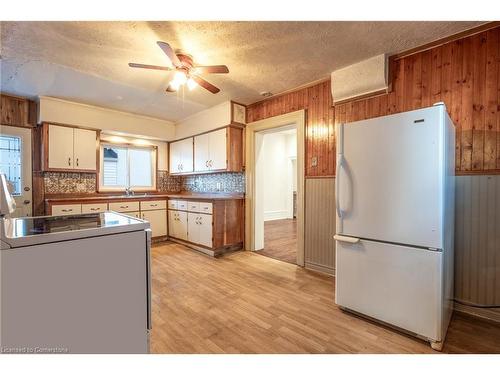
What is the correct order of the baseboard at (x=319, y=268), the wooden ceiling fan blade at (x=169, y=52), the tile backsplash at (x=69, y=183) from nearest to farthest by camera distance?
the wooden ceiling fan blade at (x=169, y=52) < the baseboard at (x=319, y=268) < the tile backsplash at (x=69, y=183)

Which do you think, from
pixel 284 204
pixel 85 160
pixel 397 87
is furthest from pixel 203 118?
pixel 284 204

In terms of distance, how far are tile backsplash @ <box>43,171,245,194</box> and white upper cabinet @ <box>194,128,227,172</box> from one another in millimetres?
350

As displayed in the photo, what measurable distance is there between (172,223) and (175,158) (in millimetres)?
1434

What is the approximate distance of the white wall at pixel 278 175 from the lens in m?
7.02

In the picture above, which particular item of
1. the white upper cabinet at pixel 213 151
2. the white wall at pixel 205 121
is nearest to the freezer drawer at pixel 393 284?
the white upper cabinet at pixel 213 151

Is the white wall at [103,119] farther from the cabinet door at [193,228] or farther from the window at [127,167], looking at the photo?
the cabinet door at [193,228]

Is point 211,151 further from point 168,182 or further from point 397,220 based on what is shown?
point 397,220

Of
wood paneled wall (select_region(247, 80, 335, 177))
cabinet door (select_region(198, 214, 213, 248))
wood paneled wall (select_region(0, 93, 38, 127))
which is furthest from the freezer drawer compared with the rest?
wood paneled wall (select_region(0, 93, 38, 127))

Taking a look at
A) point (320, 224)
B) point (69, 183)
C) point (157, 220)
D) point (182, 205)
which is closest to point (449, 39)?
point (320, 224)

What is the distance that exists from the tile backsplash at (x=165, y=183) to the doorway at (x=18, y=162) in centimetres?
24

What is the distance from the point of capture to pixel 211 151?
4.14 metres

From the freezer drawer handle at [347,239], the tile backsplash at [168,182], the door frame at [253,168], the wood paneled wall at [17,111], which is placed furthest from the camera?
the tile backsplash at [168,182]

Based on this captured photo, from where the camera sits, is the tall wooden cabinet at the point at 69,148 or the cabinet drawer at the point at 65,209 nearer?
the cabinet drawer at the point at 65,209

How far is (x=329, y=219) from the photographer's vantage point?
293 centimetres
